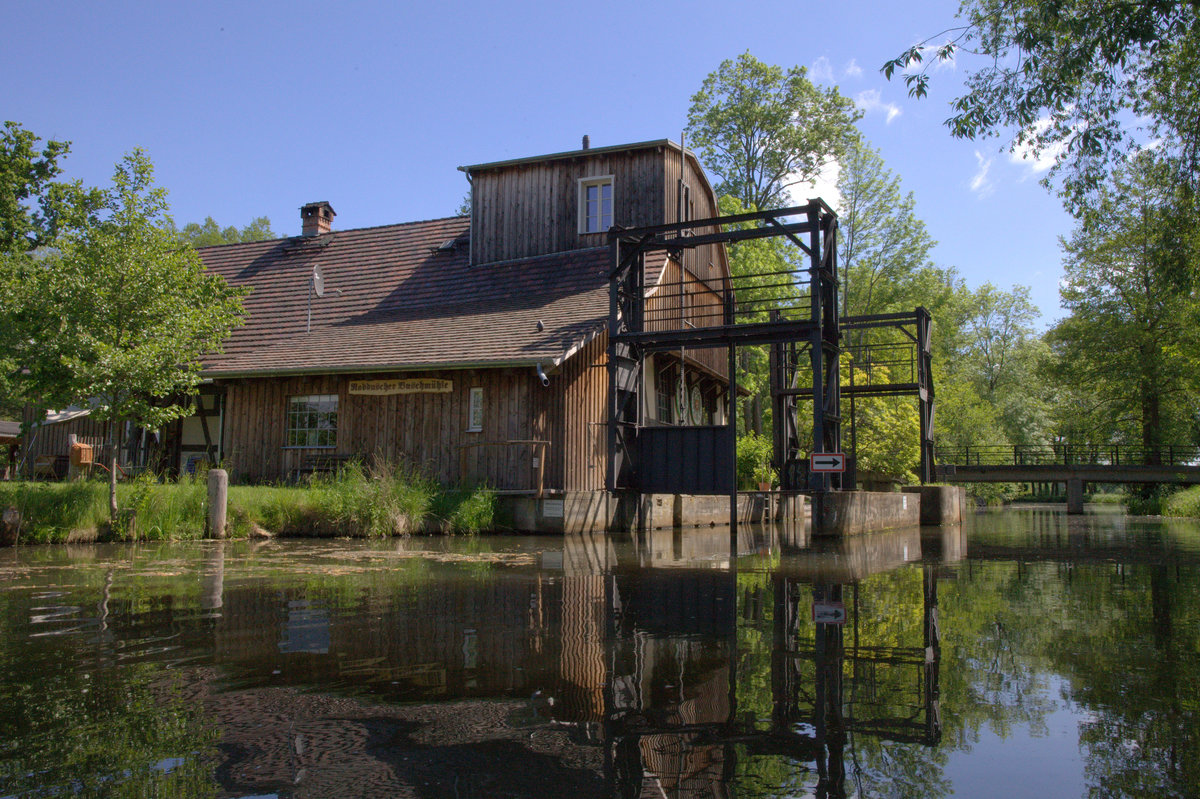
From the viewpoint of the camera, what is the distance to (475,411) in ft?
59.0

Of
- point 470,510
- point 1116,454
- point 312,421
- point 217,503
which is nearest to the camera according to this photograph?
point 217,503

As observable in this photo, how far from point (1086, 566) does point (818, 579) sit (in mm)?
4436

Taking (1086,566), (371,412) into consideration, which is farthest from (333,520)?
(1086,566)

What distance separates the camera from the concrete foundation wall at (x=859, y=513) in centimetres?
1555

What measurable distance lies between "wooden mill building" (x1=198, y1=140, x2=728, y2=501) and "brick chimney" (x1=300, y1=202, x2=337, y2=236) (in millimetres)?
51

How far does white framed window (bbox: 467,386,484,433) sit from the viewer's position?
1788 cm

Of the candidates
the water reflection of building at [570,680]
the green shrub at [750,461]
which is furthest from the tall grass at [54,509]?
the green shrub at [750,461]

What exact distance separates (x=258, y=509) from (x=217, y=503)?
88 centimetres

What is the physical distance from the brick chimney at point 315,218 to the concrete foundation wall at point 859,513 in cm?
1832

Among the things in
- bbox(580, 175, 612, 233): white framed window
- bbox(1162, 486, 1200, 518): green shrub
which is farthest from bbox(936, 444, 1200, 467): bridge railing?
bbox(580, 175, 612, 233): white framed window

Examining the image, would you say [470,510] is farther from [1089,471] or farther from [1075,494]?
[1075,494]

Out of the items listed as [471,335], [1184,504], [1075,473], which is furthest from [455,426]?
[1075,473]

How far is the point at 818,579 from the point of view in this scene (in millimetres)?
8820

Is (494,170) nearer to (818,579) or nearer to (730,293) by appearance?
(730,293)
